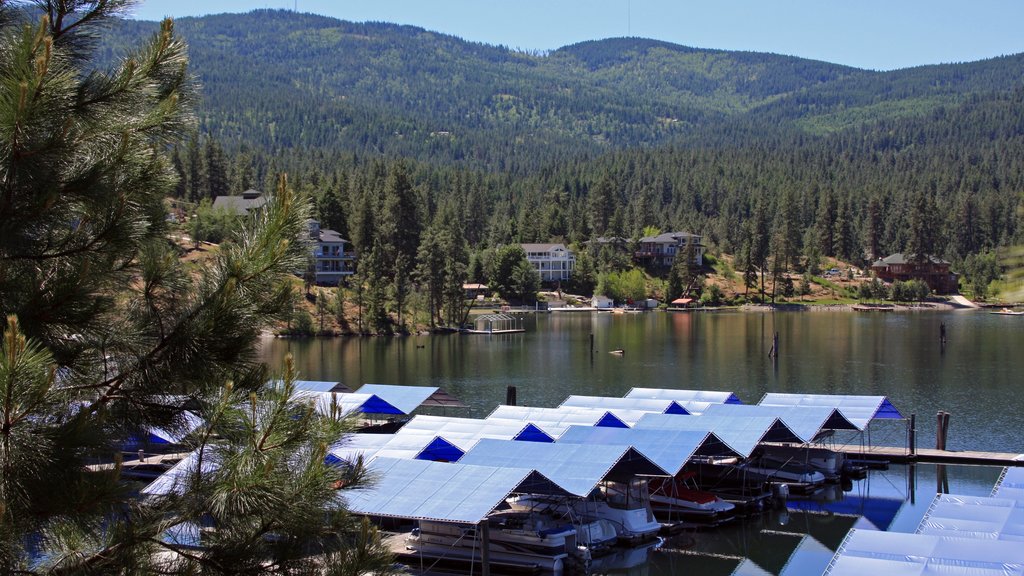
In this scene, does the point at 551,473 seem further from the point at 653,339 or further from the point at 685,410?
the point at 653,339

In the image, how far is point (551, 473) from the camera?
2723 centimetres

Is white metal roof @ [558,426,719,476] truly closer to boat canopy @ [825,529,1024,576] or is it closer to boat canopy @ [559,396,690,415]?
boat canopy @ [559,396,690,415]

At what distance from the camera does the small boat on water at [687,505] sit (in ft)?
103

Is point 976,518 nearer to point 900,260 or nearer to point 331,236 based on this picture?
point 331,236

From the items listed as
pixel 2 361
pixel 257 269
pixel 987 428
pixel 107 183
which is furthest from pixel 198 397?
pixel 987 428

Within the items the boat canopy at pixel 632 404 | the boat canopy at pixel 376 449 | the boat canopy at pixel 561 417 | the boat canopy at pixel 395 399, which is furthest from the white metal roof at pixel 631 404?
the boat canopy at pixel 376 449

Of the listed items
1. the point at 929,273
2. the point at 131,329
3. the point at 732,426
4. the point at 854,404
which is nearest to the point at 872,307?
the point at 929,273

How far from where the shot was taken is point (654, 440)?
101 feet

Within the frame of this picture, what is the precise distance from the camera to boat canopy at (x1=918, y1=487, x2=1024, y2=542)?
830 inches

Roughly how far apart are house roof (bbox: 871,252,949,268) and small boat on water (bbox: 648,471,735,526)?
128m

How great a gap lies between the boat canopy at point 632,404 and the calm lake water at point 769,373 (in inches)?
243

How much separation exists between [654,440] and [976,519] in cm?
1024

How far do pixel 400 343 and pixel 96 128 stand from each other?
82.3 metres

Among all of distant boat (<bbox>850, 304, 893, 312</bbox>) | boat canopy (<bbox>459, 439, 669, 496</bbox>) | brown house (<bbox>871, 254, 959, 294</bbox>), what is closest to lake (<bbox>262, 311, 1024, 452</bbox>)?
boat canopy (<bbox>459, 439, 669, 496</bbox>)
